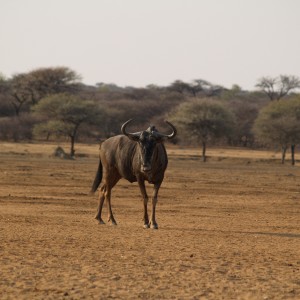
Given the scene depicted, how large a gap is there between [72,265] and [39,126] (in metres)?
49.1

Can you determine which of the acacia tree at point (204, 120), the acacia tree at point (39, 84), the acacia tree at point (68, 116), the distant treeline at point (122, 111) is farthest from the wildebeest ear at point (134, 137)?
the acacia tree at point (39, 84)

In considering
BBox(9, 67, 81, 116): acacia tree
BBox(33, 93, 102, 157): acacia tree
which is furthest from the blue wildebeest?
BBox(9, 67, 81, 116): acacia tree

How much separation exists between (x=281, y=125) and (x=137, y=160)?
40.6 metres


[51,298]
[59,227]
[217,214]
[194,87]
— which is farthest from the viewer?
[194,87]

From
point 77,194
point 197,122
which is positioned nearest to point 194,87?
point 197,122

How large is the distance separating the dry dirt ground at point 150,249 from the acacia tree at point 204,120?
3434 cm

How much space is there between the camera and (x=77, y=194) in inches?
843

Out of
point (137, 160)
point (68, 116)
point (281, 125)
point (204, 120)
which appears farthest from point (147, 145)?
point (68, 116)

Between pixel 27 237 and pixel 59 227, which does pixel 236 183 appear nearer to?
pixel 59 227

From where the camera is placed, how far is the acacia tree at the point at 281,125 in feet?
173

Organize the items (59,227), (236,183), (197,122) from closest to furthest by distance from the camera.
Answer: (59,227) < (236,183) < (197,122)

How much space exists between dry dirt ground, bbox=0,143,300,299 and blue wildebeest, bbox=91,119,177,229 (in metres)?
0.62

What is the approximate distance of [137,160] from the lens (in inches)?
542

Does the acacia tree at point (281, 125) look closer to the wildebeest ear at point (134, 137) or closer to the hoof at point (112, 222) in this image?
the hoof at point (112, 222)
